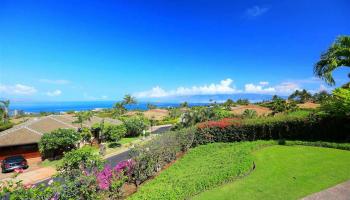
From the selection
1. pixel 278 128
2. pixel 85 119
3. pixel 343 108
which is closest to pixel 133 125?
pixel 85 119

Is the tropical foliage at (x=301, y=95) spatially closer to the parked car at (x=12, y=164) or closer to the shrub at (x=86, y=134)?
the shrub at (x=86, y=134)

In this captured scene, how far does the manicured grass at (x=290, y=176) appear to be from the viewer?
10.5 meters

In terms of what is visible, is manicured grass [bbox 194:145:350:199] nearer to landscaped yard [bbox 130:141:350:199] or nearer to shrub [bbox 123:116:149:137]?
landscaped yard [bbox 130:141:350:199]

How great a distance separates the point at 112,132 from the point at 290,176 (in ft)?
101

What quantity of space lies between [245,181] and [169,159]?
803 cm

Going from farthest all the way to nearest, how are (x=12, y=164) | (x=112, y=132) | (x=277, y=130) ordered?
(x=112, y=132), (x=12, y=164), (x=277, y=130)

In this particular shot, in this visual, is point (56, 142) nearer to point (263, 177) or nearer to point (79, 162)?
point (79, 162)

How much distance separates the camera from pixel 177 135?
21.5 m

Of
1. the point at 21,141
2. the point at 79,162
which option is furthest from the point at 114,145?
the point at 79,162

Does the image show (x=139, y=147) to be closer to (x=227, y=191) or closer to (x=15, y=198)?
(x=227, y=191)

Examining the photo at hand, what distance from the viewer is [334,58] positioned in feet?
55.2

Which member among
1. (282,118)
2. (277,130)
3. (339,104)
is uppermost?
(339,104)

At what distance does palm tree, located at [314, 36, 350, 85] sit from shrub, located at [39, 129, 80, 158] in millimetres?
28154

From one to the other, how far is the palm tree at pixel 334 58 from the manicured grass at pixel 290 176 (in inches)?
205
